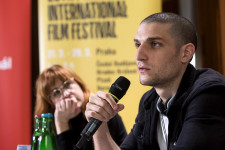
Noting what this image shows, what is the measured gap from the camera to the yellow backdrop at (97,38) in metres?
3.03

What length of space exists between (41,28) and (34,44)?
2.28 ft

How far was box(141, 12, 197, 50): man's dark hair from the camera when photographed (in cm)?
149

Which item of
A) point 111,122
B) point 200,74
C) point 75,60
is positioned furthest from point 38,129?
point 75,60

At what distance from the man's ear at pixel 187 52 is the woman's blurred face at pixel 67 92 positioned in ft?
3.65

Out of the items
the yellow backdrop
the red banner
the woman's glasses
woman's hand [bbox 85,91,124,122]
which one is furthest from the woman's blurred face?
woman's hand [bbox 85,91,124,122]

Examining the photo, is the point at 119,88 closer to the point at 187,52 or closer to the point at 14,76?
the point at 187,52

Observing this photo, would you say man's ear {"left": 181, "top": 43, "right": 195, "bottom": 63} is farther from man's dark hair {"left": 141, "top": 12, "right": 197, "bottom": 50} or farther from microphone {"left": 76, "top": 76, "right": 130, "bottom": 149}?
microphone {"left": 76, "top": 76, "right": 130, "bottom": 149}

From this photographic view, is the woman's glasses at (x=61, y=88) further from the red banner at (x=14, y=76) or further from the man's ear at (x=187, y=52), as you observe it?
the man's ear at (x=187, y=52)

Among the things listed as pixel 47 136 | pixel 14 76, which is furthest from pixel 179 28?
pixel 14 76

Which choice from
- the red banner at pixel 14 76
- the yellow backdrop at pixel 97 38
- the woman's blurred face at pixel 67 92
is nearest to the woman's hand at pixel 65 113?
the woman's blurred face at pixel 67 92

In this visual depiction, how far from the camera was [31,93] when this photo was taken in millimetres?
3643

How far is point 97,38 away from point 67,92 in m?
0.80

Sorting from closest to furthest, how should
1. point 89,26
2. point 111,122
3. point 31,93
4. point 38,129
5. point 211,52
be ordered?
point 38,129 → point 111,122 → point 89,26 → point 211,52 → point 31,93

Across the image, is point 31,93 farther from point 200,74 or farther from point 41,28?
point 200,74
